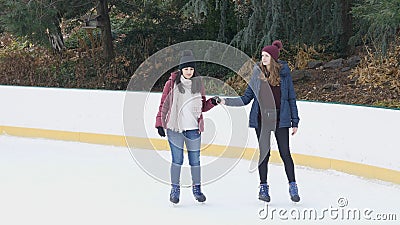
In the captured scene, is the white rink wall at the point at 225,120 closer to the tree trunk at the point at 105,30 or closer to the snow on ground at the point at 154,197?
the snow on ground at the point at 154,197

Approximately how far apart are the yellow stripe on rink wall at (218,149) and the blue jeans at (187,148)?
5.37ft

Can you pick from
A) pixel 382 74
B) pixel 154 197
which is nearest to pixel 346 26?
pixel 382 74

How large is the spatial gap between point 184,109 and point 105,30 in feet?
27.1

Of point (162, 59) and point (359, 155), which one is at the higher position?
point (162, 59)

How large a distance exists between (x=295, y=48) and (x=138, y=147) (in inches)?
178

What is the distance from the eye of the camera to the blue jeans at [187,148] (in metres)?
4.61

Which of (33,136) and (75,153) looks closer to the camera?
(75,153)

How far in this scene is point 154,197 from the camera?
519 centimetres

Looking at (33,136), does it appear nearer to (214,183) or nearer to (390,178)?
(214,183)

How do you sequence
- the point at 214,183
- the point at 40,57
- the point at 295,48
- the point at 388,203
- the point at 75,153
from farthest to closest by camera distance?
the point at 40,57 < the point at 295,48 < the point at 75,153 < the point at 214,183 < the point at 388,203

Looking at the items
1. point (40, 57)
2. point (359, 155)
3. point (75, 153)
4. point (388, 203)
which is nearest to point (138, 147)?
A: point (75, 153)

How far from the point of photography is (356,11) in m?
8.30

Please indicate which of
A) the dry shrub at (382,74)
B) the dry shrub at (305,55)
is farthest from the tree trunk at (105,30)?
the dry shrub at (382,74)

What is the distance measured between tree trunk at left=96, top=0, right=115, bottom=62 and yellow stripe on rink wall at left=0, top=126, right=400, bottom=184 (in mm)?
4447
